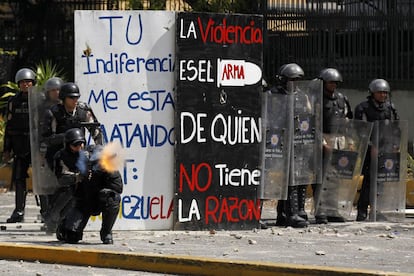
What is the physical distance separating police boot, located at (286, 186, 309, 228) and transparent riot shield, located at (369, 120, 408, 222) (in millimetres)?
1172

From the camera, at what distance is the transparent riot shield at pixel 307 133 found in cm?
1496

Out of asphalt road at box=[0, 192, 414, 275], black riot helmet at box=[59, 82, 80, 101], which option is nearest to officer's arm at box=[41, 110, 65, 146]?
black riot helmet at box=[59, 82, 80, 101]

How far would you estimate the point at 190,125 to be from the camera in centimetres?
1384

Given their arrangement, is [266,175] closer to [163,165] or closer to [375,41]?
[163,165]

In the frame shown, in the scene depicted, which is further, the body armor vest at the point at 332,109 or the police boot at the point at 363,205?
the police boot at the point at 363,205

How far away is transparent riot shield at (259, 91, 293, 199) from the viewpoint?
1462 cm

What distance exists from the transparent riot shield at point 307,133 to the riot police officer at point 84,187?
2.96 m

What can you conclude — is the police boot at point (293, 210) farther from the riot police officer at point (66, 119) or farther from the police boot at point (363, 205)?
the riot police officer at point (66, 119)

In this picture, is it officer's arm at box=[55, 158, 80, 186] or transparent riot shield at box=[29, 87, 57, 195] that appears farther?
transparent riot shield at box=[29, 87, 57, 195]

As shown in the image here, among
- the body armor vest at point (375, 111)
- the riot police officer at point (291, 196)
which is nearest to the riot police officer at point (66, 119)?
the riot police officer at point (291, 196)

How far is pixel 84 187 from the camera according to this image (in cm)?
1270

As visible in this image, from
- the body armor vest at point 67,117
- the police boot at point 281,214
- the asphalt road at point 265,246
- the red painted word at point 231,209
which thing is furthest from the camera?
the police boot at point 281,214

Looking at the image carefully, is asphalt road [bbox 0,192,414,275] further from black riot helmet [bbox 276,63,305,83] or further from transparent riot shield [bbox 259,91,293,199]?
black riot helmet [bbox 276,63,305,83]

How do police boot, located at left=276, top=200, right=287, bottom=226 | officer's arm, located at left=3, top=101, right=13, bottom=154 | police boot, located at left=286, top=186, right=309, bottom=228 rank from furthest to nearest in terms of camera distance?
1. officer's arm, located at left=3, top=101, right=13, bottom=154
2. police boot, located at left=276, top=200, right=287, bottom=226
3. police boot, located at left=286, top=186, right=309, bottom=228
